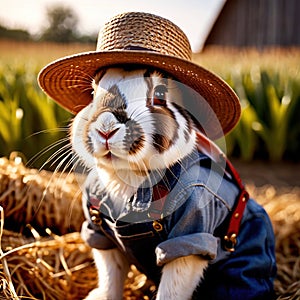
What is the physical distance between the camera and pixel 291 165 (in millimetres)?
3756

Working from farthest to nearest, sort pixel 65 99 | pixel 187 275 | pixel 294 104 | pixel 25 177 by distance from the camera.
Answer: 1. pixel 294 104
2. pixel 25 177
3. pixel 65 99
4. pixel 187 275

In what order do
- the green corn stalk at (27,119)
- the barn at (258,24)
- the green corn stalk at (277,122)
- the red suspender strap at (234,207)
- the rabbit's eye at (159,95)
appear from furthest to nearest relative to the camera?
1. the barn at (258,24)
2. the green corn stalk at (277,122)
3. the green corn stalk at (27,119)
4. the red suspender strap at (234,207)
5. the rabbit's eye at (159,95)

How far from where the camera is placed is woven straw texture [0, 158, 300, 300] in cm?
165

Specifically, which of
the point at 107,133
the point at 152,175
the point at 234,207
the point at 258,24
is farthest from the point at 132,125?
the point at 258,24

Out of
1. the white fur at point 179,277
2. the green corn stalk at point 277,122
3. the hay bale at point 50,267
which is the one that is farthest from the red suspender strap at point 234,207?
the green corn stalk at point 277,122

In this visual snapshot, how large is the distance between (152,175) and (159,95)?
19 cm

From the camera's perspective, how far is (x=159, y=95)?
1.24 meters

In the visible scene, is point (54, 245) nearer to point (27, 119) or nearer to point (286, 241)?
point (286, 241)

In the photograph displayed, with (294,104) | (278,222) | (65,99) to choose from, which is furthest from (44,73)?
(294,104)

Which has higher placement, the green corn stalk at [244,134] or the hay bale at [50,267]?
the hay bale at [50,267]

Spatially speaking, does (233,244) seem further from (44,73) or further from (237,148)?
(237,148)

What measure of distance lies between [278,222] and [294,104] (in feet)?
5.39

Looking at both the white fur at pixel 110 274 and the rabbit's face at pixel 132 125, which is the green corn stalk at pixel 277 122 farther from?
the rabbit's face at pixel 132 125

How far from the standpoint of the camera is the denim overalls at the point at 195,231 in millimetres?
1258
